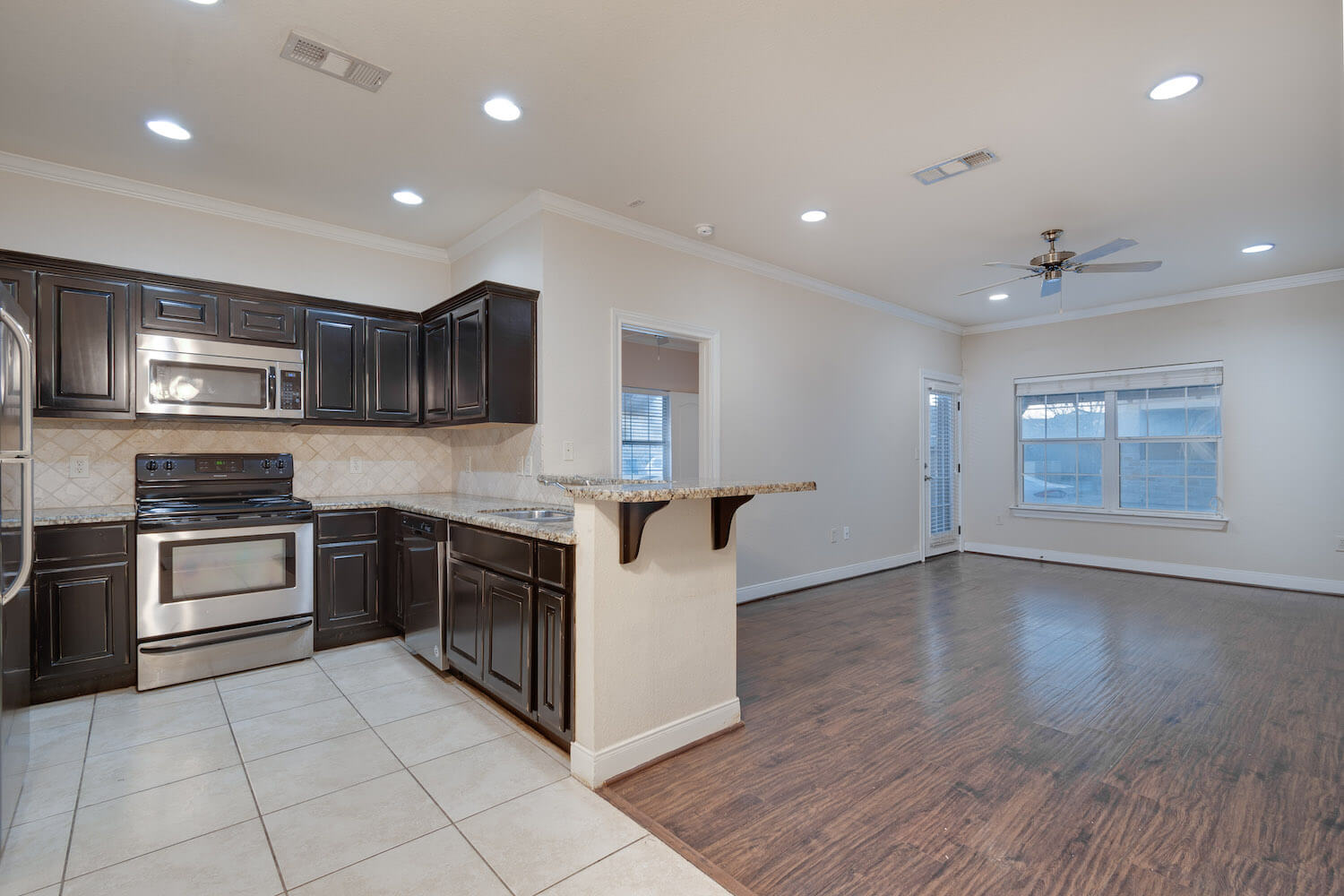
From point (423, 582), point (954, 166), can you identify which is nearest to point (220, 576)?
point (423, 582)

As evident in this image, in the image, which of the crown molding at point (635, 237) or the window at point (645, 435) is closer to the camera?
the crown molding at point (635, 237)

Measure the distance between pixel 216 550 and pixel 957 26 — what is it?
4176 millimetres

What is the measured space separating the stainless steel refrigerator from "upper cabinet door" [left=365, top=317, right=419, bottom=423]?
6.38 feet

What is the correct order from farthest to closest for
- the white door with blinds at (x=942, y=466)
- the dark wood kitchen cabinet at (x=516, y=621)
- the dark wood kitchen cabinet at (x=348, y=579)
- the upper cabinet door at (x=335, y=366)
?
1. the white door with blinds at (x=942, y=466)
2. the upper cabinet door at (x=335, y=366)
3. the dark wood kitchen cabinet at (x=348, y=579)
4. the dark wood kitchen cabinet at (x=516, y=621)

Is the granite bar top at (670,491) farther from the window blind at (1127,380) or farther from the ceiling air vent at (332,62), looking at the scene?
the window blind at (1127,380)

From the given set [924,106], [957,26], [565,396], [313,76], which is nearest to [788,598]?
[565,396]

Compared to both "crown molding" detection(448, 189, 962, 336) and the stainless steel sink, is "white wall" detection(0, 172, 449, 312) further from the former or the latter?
the stainless steel sink

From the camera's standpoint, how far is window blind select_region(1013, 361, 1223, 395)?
5.89 metres

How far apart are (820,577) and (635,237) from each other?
3297 millimetres

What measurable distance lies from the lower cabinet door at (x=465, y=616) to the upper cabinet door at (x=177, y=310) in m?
2.04

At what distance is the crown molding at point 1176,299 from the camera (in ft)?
17.5

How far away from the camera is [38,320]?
3.05m

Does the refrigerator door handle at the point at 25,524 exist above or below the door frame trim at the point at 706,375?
below

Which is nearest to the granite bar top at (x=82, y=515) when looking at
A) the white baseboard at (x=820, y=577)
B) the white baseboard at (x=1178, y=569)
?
the white baseboard at (x=820, y=577)
